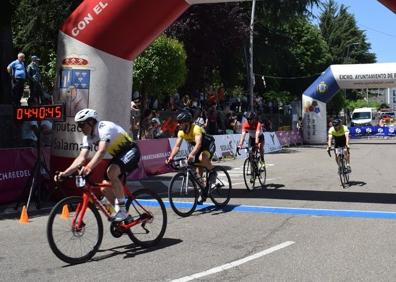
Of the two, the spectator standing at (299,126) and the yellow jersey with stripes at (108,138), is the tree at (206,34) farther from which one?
the yellow jersey with stripes at (108,138)

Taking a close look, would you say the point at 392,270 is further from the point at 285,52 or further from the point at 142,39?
the point at 285,52

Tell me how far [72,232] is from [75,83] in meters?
5.33

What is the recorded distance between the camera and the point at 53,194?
11406mm

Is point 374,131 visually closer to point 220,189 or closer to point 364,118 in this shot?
point 364,118

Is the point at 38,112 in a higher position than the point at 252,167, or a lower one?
higher

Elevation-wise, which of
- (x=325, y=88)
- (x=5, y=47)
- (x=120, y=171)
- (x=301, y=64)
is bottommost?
(x=120, y=171)

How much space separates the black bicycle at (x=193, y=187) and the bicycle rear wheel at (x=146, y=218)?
164cm

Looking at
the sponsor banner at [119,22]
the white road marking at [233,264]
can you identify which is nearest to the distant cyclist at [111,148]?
the white road marking at [233,264]

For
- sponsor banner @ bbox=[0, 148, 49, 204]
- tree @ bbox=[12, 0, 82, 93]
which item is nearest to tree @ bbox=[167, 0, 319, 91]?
tree @ bbox=[12, 0, 82, 93]

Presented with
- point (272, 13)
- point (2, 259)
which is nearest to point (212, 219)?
point (2, 259)

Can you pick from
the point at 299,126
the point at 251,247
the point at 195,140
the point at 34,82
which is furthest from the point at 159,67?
the point at 299,126

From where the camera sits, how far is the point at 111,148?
7117mm

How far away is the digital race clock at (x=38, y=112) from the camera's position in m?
10.5

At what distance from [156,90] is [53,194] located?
1059 centimetres
